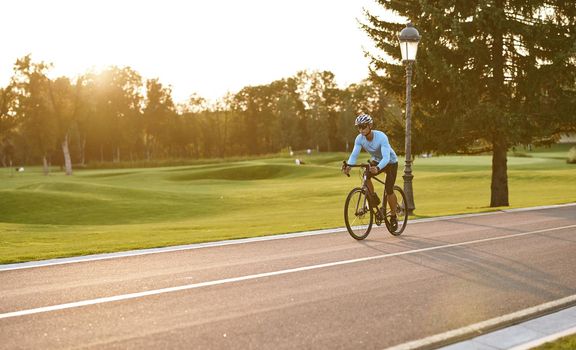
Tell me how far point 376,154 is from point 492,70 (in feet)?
32.9

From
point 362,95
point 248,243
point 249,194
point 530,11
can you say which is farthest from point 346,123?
point 248,243

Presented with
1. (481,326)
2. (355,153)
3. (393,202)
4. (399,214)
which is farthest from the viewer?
(399,214)

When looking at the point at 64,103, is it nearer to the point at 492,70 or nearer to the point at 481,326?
the point at 492,70

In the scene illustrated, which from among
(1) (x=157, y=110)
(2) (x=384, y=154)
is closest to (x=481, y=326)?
(2) (x=384, y=154)

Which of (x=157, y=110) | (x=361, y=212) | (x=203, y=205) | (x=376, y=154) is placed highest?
(x=157, y=110)

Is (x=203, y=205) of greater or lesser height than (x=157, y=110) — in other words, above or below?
below

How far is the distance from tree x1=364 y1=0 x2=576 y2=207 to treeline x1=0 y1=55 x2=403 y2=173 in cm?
5942

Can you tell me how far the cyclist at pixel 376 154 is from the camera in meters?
9.77

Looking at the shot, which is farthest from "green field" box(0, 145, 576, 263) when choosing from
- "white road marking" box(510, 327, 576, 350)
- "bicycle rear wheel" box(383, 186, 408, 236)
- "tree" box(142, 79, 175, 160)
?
"tree" box(142, 79, 175, 160)

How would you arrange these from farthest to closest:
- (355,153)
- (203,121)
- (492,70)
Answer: (203,121)
(492,70)
(355,153)

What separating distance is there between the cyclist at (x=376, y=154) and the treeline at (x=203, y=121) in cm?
6555

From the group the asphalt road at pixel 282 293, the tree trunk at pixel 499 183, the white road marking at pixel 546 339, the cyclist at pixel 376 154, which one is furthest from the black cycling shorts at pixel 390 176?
the tree trunk at pixel 499 183

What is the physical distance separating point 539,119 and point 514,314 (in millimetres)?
13827

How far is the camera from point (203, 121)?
107 metres
